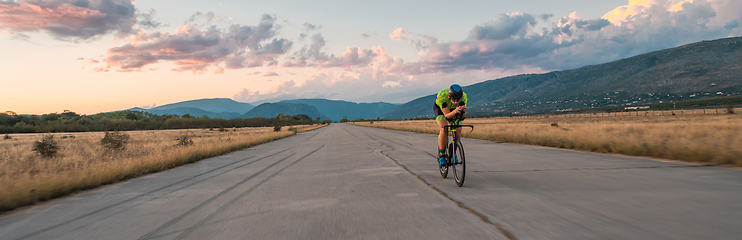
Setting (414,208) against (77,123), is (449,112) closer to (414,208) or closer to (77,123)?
(414,208)

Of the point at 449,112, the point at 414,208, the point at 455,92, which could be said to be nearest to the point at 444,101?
the point at 449,112

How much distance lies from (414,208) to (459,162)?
2000 mm

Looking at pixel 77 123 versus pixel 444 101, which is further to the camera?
pixel 77 123

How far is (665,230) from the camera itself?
3250mm

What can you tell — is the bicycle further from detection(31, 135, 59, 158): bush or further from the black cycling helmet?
detection(31, 135, 59, 158): bush

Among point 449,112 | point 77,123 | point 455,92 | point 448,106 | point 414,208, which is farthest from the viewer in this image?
point 77,123

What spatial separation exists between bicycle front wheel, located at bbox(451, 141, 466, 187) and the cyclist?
279 millimetres

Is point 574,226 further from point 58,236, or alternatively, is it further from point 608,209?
point 58,236

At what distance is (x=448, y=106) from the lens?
6398 mm

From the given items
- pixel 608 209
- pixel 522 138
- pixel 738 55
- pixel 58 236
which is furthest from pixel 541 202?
pixel 738 55

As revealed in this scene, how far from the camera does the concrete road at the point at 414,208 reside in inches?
137

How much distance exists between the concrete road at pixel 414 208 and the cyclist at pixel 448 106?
2.86 ft

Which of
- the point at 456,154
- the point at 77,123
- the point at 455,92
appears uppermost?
the point at 77,123

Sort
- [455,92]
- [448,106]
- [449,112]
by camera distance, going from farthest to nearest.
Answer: [448,106], [449,112], [455,92]
